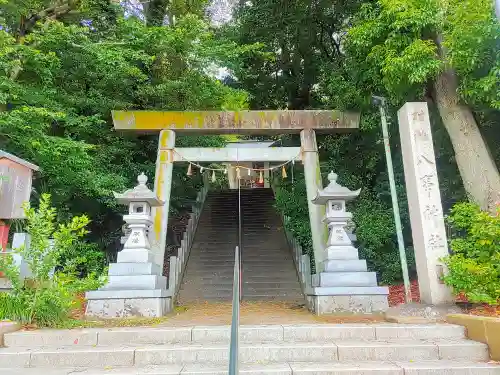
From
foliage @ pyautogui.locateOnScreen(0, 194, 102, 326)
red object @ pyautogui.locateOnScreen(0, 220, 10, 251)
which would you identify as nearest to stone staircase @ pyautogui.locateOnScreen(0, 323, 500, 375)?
foliage @ pyautogui.locateOnScreen(0, 194, 102, 326)

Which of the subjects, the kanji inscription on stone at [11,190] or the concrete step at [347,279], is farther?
the concrete step at [347,279]

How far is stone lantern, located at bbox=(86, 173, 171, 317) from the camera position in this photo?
280 inches

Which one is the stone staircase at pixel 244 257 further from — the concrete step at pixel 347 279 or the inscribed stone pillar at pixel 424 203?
the inscribed stone pillar at pixel 424 203

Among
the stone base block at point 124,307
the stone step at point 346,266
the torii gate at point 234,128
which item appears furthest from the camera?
the torii gate at point 234,128

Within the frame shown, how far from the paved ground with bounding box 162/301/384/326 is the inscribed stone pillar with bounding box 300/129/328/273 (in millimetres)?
1171

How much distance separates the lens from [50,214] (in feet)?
17.7

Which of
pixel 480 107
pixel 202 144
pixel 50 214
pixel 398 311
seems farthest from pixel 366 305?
pixel 202 144

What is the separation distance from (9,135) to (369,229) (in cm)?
818

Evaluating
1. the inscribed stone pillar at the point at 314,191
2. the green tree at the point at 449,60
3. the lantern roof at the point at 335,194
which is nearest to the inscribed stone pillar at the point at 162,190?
the inscribed stone pillar at the point at 314,191

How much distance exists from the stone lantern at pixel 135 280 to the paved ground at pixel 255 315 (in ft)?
1.81

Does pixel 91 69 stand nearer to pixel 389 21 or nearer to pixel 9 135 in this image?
pixel 9 135

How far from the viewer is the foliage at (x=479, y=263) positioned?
17.1 ft

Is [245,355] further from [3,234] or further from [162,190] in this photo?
[162,190]

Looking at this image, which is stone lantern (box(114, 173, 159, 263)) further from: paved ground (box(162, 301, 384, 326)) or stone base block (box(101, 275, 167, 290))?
paved ground (box(162, 301, 384, 326))
